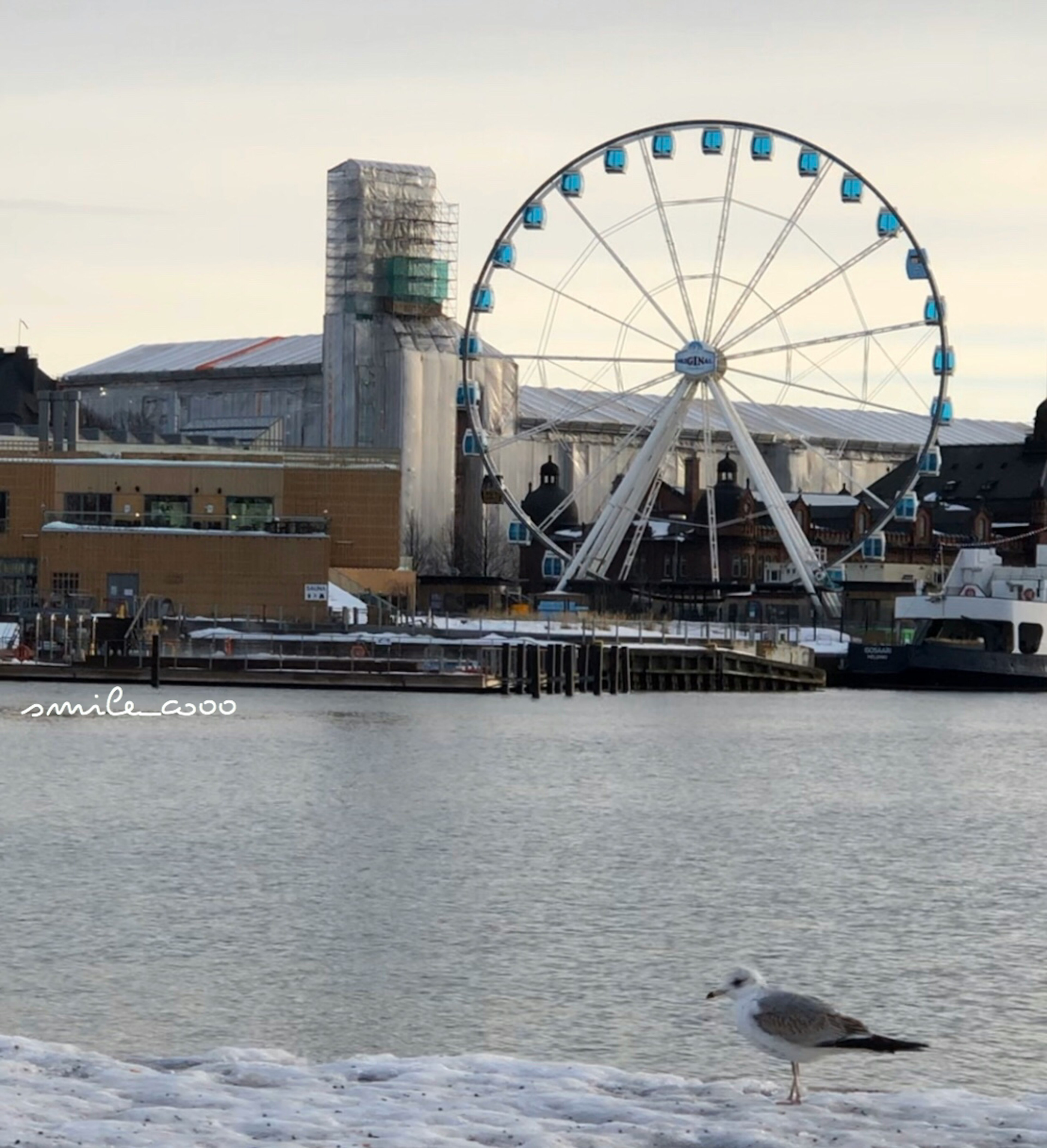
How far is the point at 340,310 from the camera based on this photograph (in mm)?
152375

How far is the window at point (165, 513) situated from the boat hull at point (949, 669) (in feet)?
99.4

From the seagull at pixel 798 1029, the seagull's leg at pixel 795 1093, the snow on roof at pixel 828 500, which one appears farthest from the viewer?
the snow on roof at pixel 828 500

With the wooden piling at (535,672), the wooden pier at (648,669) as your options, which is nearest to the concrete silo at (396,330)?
the wooden pier at (648,669)

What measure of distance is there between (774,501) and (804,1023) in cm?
9138

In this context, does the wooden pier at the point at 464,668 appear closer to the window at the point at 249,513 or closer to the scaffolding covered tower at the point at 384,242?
the window at the point at 249,513

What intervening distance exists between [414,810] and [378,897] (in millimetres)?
14001

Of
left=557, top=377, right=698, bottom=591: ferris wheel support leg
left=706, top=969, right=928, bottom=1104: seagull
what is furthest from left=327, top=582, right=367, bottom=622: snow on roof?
left=706, top=969, right=928, bottom=1104: seagull

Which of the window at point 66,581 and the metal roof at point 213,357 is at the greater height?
the metal roof at point 213,357

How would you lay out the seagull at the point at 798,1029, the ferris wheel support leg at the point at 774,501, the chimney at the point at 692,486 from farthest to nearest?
the chimney at the point at 692,486
the ferris wheel support leg at the point at 774,501
the seagull at the point at 798,1029

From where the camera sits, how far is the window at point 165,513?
117000 mm

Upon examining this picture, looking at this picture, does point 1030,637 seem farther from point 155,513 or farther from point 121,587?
point 121,587

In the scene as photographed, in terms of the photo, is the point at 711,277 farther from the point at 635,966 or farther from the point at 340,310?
the point at 635,966

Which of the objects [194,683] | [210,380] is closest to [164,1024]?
[194,683]

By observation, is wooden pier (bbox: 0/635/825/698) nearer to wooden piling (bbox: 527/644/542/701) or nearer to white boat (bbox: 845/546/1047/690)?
wooden piling (bbox: 527/644/542/701)
